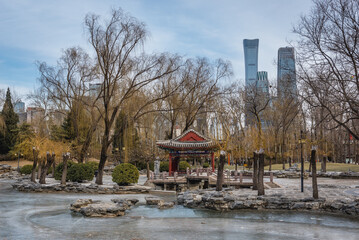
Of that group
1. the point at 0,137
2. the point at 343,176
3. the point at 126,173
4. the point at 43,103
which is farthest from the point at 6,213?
the point at 0,137

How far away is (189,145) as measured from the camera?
26188mm

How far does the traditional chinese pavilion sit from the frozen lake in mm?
11407

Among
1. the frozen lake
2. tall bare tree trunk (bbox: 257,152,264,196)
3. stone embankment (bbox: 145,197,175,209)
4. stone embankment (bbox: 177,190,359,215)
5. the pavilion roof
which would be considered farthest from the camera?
the pavilion roof

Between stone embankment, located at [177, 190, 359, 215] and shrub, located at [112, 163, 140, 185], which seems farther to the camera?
shrub, located at [112, 163, 140, 185]

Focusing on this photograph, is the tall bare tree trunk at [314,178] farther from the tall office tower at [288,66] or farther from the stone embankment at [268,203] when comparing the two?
the tall office tower at [288,66]

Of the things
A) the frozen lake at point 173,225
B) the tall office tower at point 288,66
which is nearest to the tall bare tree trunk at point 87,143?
the frozen lake at point 173,225

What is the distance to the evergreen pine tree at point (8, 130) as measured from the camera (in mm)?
47312

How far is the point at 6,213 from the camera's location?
13281 mm

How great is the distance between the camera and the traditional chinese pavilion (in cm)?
2606

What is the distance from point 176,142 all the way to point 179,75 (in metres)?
7.34

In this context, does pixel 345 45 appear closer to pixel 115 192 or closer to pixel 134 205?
pixel 134 205

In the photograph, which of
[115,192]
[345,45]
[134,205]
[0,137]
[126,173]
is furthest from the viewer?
[0,137]

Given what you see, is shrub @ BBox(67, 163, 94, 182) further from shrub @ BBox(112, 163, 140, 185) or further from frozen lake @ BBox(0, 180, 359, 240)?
frozen lake @ BBox(0, 180, 359, 240)

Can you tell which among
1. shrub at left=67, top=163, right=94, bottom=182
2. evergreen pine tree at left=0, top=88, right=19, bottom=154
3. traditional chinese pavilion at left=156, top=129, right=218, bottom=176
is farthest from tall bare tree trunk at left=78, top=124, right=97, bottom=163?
evergreen pine tree at left=0, top=88, right=19, bottom=154
